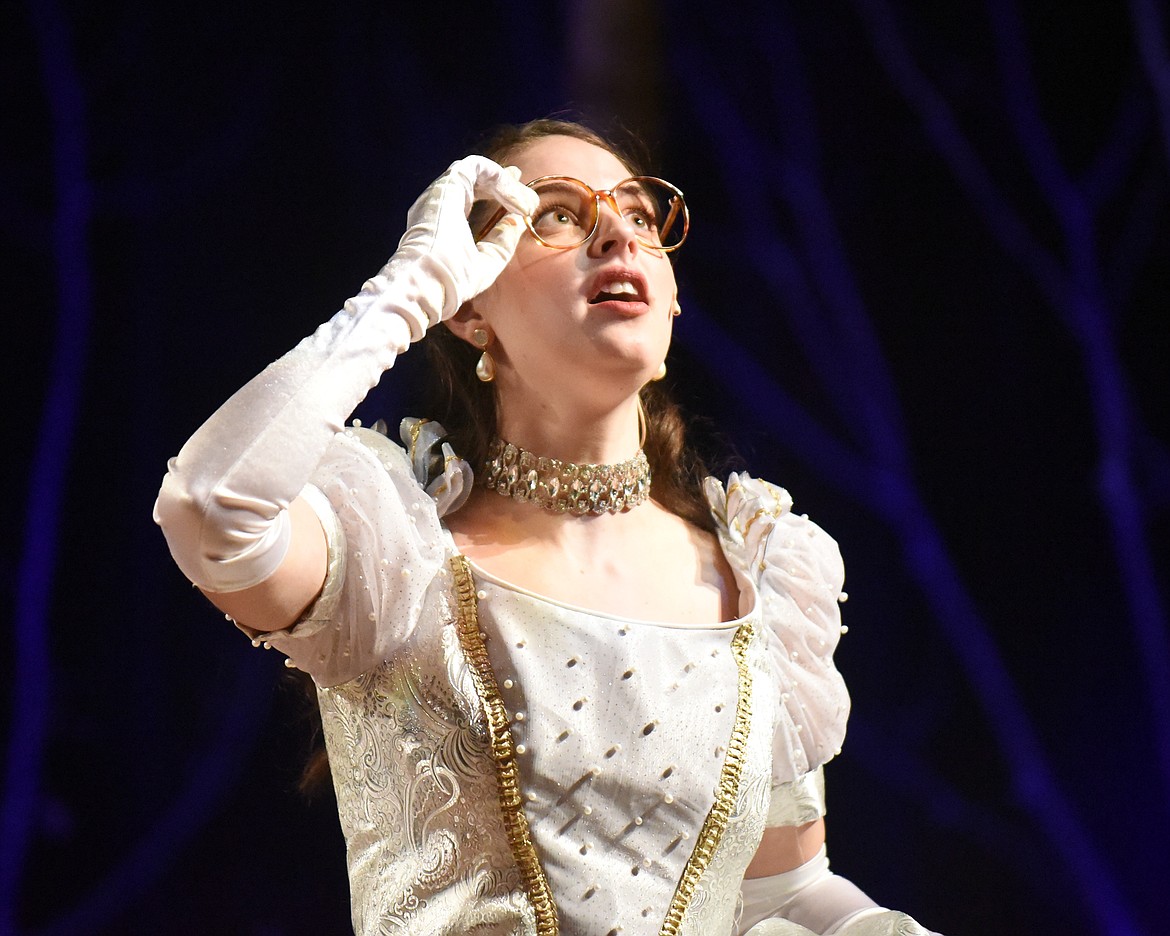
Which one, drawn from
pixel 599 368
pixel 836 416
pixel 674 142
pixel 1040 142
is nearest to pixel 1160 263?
pixel 1040 142

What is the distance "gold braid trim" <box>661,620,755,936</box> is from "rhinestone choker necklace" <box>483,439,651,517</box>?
22 cm

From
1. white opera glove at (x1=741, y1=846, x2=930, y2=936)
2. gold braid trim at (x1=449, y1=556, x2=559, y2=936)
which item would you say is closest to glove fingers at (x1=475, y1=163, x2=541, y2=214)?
gold braid trim at (x1=449, y1=556, x2=559, y2=936)

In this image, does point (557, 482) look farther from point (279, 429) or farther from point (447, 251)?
point (279, 429)

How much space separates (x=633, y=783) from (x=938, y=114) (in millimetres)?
1662

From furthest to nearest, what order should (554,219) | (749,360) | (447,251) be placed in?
(749,360)
(554,219)
(447,251)

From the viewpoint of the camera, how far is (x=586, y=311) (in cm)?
119

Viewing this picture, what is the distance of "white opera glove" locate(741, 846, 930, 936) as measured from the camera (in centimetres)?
128

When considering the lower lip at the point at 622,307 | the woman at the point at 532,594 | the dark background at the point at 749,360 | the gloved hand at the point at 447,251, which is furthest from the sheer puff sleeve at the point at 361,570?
the dark background at the point at 749,360

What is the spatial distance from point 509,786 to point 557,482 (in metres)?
0.31

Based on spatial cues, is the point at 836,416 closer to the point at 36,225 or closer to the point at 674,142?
the point at 674,142

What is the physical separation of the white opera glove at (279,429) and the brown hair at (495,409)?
0.96ft

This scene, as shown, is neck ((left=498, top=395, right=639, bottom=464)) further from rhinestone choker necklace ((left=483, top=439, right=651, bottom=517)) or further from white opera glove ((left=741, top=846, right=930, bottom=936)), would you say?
white opera glove ((left=741, top=846, right=930, bottom=936))

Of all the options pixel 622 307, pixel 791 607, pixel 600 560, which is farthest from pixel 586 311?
pixel 791 607

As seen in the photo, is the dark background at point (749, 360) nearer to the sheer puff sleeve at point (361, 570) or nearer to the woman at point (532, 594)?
the woman at point (532, 594)
